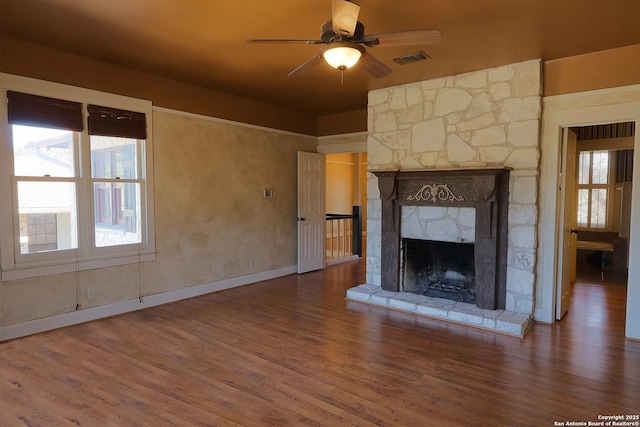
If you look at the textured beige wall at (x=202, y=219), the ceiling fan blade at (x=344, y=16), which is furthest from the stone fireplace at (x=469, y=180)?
the ceiling fan blade at (x=344, y=16)

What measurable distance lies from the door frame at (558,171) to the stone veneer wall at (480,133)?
0.12m

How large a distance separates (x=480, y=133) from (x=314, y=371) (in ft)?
10.3

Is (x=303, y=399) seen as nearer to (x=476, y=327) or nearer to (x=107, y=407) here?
(x=107, y=407)

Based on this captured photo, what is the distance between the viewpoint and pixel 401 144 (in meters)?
4.89

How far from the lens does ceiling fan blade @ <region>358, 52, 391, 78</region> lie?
267 centimetres

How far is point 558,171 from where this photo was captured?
3.96m

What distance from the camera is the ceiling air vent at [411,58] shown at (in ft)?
12.4

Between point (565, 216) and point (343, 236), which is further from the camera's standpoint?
point (343, 236)

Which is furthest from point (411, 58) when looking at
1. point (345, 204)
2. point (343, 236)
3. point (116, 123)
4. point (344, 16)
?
point (345, 204)

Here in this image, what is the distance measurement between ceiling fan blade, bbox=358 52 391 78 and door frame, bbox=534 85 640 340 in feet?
7.06

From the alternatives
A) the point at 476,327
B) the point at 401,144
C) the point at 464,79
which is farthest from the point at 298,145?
the point at 476,327

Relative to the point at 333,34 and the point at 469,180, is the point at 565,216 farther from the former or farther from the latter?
the point at 333,34

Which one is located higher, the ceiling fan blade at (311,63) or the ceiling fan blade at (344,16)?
the ceiling fan blade at (344,16)

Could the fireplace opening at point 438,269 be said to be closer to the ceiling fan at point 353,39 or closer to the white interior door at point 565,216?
the white interior door at point 565,216
